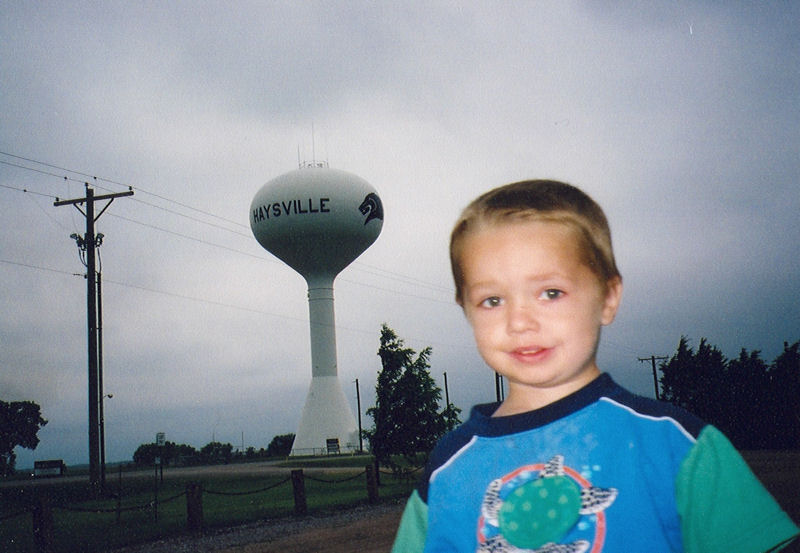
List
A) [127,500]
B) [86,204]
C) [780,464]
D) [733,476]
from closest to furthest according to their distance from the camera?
[733,476], [780,464], [127,500], [86,204]

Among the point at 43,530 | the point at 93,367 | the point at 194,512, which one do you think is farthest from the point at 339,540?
the point at 93,367

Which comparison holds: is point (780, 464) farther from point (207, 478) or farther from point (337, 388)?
point (337, 388)

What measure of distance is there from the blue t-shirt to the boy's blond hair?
0.31 meters

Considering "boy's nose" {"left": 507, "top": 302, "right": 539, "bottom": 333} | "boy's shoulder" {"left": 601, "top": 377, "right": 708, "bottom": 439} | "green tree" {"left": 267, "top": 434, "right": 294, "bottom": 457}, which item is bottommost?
"green tree" {"left": 267, "top": 434, "right": 294, "bottom": 457}

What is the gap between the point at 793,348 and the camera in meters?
32.0

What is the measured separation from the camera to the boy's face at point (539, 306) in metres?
1.72

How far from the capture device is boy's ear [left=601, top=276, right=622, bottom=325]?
1849 mm

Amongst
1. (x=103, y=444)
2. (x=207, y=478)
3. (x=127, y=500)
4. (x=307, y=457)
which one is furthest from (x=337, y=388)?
(x=127, y=500)

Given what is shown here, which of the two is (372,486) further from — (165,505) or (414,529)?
(414,529)

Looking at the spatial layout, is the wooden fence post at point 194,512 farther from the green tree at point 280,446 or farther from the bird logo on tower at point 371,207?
the green tree at point 280,446

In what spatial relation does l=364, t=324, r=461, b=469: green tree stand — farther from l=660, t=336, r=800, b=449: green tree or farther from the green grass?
Answer: l=660, t=336, r=800, b=449: green tree

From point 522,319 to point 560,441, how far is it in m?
0.30

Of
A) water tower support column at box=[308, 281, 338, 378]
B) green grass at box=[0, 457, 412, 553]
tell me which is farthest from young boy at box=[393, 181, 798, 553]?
water tower support column at box=[308, 281, 338, 378]

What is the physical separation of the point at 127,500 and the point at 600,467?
2393 cm
